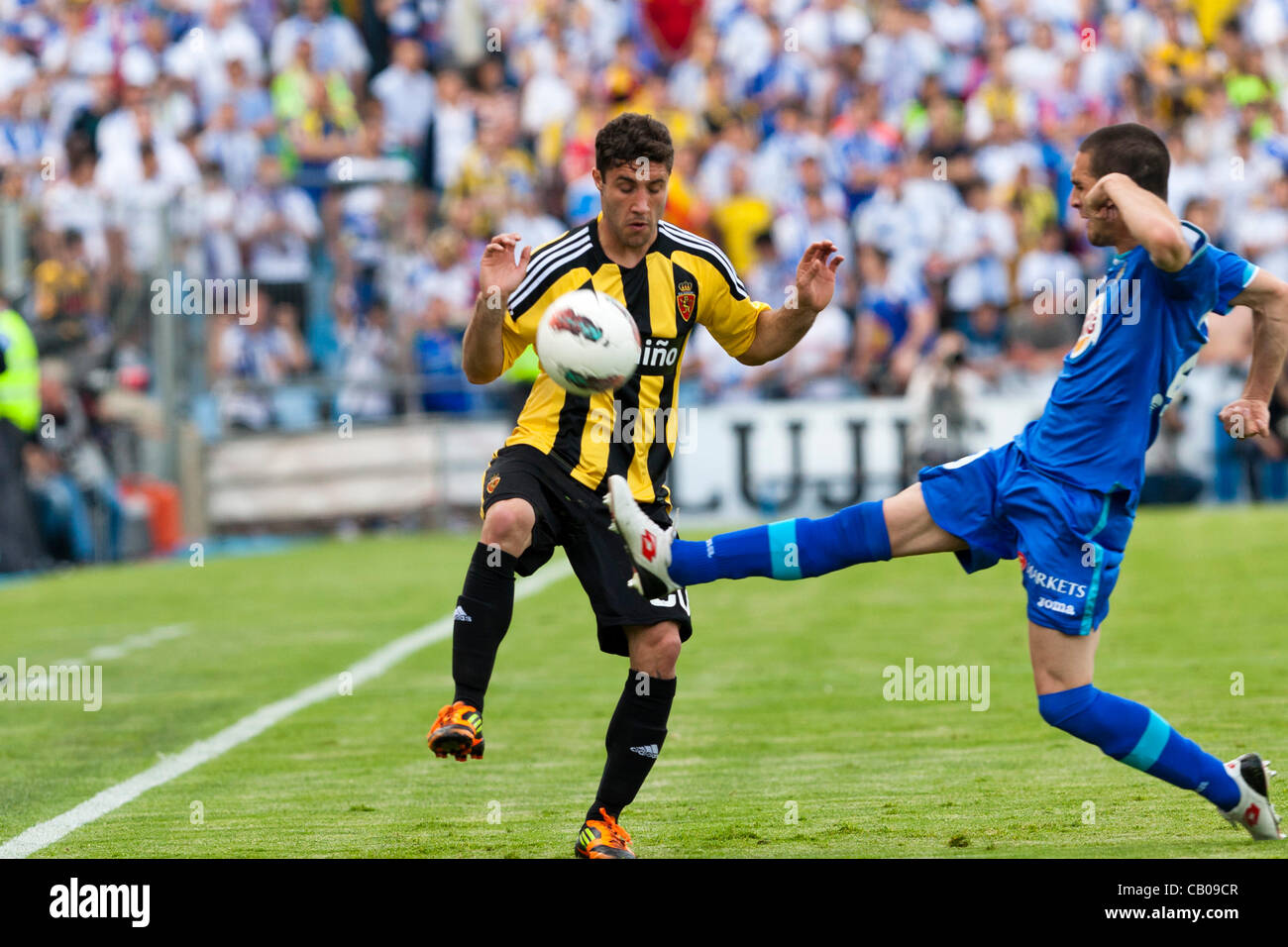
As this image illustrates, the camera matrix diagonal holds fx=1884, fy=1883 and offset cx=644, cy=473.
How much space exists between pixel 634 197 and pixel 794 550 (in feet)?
4.16

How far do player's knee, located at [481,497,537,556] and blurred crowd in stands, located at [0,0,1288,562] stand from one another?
12.4 m

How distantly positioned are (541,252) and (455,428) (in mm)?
14046

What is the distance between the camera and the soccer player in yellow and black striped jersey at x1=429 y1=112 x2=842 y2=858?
6164mm

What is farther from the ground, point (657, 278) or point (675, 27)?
point (675, 27)

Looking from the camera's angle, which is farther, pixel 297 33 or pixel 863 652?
pixel 297 33

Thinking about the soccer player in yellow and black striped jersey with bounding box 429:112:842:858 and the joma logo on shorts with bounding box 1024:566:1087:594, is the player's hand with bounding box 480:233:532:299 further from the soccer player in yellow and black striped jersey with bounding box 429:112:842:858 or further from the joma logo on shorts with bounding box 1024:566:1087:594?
the joma logo on shorts with bounding box 1024:566:1087:594

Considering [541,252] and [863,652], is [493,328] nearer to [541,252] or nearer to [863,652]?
[541,252]

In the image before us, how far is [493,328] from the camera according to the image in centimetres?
622

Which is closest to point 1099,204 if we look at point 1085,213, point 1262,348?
point 1085,213

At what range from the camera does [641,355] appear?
6352mm

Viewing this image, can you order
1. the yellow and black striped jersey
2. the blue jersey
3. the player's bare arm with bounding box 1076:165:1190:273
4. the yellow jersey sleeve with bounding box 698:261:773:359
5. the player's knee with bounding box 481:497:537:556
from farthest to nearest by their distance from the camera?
the yellow jersey sleeve with bounding box 698:261:773:359, the yellow and black striped jersey, the player's knee with bounding box 481:497:537:556, the blue jersey, the player's bare arm with bounding box 1076:165:1190:273

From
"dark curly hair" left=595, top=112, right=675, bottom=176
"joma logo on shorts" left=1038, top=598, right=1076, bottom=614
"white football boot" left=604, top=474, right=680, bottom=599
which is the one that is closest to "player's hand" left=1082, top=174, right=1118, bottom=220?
"joma logo on shorts" left=1038, top=598, right=1076, bottom=614

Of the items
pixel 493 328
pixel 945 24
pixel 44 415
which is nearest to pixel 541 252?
pixel 493 328
